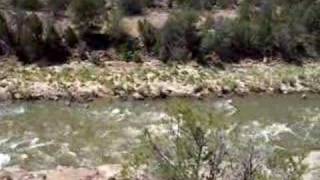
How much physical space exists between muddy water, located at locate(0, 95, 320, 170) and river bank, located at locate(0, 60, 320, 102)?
1.85ft

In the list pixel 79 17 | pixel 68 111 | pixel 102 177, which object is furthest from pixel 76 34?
pixel 102 177

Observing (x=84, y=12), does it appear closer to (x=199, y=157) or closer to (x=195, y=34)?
(x=195, y=34)

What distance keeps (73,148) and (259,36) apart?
11494mm

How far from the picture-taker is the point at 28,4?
120ft

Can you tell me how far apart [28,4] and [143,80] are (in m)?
7.95

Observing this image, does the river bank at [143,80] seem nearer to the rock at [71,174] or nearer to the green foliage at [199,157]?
the rock at [71,174]

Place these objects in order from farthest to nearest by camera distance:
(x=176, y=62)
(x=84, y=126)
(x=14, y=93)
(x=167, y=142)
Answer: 1. (x=176, y=62)
2. (x=14, y=93)
3. (x=84, y=126)
4. (x=167, y=142)

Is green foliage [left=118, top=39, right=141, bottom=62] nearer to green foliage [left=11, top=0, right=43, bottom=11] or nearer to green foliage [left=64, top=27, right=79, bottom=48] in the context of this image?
green foliage [left=64, top=27, right=79, bottom=48]

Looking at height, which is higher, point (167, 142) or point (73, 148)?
point (167, 142)

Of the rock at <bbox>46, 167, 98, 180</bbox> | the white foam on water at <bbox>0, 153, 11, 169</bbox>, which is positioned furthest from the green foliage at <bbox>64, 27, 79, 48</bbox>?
the rock at <bbox>46, 167, 98, 180</bbox>

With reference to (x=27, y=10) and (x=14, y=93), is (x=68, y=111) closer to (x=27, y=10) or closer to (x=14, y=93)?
(x=14, y=93)

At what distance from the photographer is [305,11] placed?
35.4 m

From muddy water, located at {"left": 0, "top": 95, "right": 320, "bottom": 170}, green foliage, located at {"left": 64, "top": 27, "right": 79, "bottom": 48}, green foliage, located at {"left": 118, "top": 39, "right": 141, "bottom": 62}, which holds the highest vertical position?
green foliage, located at {"left": 64, "top": 27, "right": 79, "bottom": 48}

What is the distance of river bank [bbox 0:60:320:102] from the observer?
30.6 m
